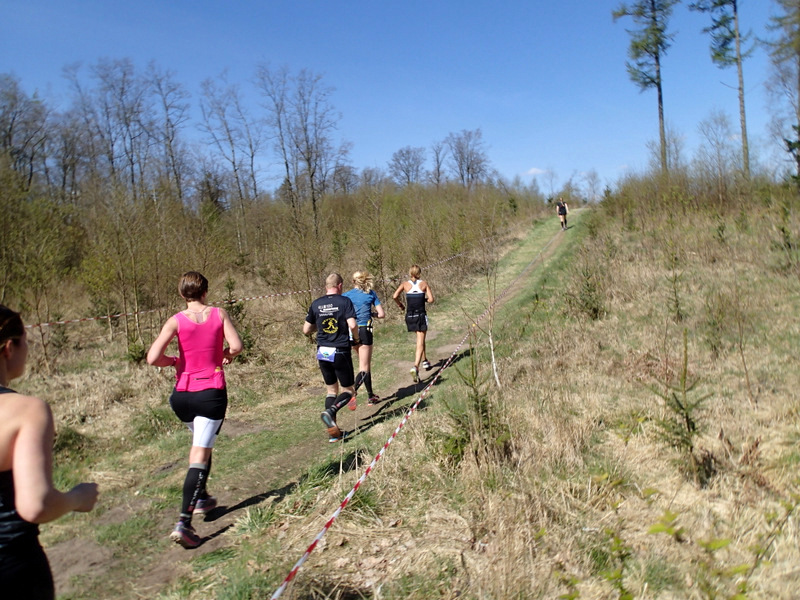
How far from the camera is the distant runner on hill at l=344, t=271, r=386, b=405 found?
774cm

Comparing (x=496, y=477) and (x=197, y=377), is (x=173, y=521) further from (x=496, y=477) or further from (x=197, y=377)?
(x=496, y=477)

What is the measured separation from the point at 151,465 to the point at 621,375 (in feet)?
19.4

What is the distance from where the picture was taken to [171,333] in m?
4.14

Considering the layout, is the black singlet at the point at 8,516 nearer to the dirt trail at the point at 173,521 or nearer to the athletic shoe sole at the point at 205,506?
the dirt trail at the point at 173,521

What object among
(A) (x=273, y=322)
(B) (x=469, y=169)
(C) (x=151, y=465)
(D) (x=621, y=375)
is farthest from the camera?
(B) (x=469, y=169)

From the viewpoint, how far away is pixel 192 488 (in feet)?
13.5

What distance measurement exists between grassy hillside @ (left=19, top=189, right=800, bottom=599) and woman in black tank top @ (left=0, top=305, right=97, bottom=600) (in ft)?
5.03

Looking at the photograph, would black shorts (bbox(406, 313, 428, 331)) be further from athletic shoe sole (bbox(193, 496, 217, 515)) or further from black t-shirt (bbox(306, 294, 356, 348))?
athletic shoe sole (bbox(193, 496, 217, 515))

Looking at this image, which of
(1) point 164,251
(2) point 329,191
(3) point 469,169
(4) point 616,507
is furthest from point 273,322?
(3) point 469,169

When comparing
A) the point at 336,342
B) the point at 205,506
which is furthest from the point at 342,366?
the point at 205,506

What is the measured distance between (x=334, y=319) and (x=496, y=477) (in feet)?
9.01

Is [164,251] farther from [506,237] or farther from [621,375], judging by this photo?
[506,237]

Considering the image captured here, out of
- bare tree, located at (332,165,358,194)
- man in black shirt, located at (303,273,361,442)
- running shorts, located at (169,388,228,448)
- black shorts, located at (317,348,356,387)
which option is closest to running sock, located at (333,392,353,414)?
man in black shirt, located at (303,273,361,442)

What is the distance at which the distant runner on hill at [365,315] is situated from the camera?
7.74m
